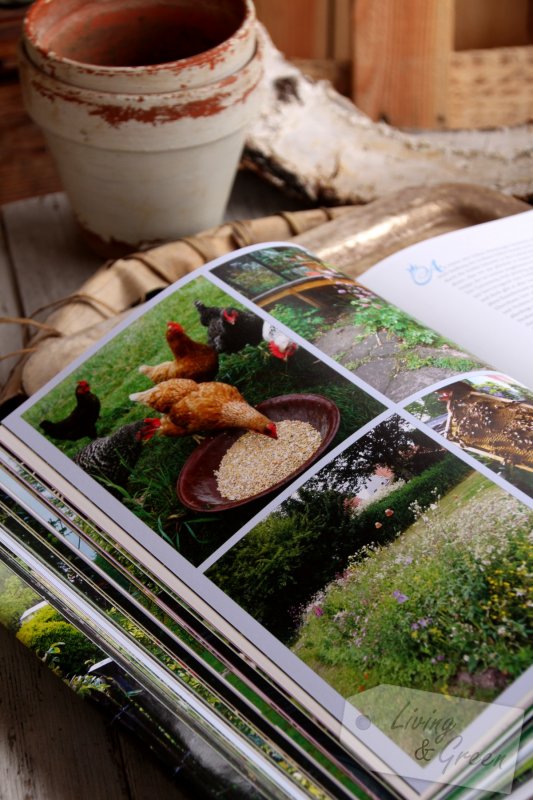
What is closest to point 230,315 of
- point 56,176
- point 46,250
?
point 46,250

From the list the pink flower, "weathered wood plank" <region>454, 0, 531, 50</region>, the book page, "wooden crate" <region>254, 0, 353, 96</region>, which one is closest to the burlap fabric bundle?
the book page

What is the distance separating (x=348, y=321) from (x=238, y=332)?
0.06 meters

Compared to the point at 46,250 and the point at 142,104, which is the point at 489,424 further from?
the point at 46,250

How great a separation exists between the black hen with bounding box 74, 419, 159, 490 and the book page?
0.18 meters

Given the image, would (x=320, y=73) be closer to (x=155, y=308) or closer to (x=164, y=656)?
(x=155, y=308)

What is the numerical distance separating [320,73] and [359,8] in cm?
8

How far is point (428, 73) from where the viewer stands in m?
0.96

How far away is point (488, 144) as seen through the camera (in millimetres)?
832

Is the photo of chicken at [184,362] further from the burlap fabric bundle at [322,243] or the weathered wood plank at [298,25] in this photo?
the weathered wood plank at [298,25]

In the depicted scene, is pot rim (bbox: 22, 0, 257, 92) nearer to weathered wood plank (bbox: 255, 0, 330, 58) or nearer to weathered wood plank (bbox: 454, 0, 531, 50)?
weathered wood plank (bbox: 255, 0, 330, 58)

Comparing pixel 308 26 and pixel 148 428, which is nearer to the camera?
pixel 148 428

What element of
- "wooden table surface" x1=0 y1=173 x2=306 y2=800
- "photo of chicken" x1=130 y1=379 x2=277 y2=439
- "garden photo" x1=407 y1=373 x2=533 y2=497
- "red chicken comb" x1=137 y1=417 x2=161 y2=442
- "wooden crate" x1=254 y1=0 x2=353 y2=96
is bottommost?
"wooden table surface" x1=0 y1=173 x2=306 y2=800

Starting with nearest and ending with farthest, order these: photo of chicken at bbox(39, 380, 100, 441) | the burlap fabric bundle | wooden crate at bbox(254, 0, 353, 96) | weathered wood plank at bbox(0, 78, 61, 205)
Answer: photo of chicken at bbox(39, 380, 100, 441) → the burlap fabric bundle → weathered wood plank at bbox(0, 78, 61, 205) → wooden crate at bbox(254, 0, 353, 96)

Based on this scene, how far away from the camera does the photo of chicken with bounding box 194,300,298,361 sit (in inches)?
17.7
